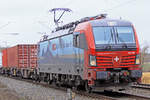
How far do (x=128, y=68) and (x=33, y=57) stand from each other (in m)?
17.3

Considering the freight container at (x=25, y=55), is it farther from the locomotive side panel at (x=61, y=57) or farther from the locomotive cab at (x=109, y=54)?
the locomotive cab at (x=109, y=54)

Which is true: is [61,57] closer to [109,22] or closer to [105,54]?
[109,22]

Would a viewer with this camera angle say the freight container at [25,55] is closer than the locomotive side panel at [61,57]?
No

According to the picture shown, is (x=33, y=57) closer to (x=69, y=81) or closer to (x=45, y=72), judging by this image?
(x=45, y=72)

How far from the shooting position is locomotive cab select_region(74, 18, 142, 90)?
12.4 metres

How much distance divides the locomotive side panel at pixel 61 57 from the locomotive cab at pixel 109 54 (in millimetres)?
839

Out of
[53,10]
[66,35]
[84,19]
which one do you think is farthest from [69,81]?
[53,10]

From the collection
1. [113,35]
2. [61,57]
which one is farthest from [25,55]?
[113,35]

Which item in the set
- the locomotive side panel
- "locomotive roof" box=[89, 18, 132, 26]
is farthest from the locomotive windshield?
the locomotive side panel

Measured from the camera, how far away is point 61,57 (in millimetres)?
16250

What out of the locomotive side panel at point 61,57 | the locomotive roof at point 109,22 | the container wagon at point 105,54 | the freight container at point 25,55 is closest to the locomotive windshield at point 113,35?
the container wagon at point 105,54

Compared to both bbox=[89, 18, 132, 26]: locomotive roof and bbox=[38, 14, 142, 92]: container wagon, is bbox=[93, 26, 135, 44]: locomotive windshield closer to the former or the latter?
bbox=[38, 14, 142, 92]: container wagon

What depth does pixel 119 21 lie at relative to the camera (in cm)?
1348

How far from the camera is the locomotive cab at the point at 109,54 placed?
12.4m
